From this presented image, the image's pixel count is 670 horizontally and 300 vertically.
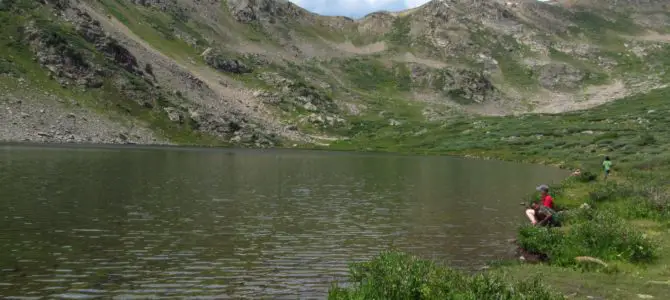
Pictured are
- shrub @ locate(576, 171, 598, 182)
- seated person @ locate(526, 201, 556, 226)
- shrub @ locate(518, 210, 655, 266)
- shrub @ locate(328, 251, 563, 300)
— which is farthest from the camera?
shrub @ locate(576, 171, 598, 182)

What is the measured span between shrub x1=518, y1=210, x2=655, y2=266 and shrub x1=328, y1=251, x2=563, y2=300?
376 inches

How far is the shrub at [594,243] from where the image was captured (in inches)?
931

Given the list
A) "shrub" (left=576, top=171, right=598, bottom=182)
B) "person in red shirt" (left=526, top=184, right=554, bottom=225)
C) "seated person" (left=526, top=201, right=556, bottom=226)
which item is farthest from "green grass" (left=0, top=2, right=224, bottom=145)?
"seated person" (left=526, top=201, right=556, bottom=226)

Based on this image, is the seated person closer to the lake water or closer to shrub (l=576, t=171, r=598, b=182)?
the lake water

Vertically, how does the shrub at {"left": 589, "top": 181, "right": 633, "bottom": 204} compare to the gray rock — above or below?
below

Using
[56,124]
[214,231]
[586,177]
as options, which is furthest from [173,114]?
[214,231]

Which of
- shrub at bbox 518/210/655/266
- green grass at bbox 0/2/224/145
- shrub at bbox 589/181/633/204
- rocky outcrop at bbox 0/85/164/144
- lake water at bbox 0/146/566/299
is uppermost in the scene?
green grass at bbox 0/2/224/145

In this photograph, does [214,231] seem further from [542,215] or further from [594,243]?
[594,243]

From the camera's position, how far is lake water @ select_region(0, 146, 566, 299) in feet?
70.9

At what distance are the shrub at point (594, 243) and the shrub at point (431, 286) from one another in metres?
9.55

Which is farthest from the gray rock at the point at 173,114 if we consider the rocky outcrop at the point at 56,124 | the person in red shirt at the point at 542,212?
the person in red shirt at the point at 542,212

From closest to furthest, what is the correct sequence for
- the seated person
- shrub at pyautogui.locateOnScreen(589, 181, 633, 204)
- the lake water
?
the lake water
the seated person
shrub at pyautogui.locateOnScreen(589, 181, 633, 204)

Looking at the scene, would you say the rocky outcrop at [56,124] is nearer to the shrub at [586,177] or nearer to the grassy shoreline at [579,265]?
the shrub at [586,177]

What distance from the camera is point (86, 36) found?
179 meters
